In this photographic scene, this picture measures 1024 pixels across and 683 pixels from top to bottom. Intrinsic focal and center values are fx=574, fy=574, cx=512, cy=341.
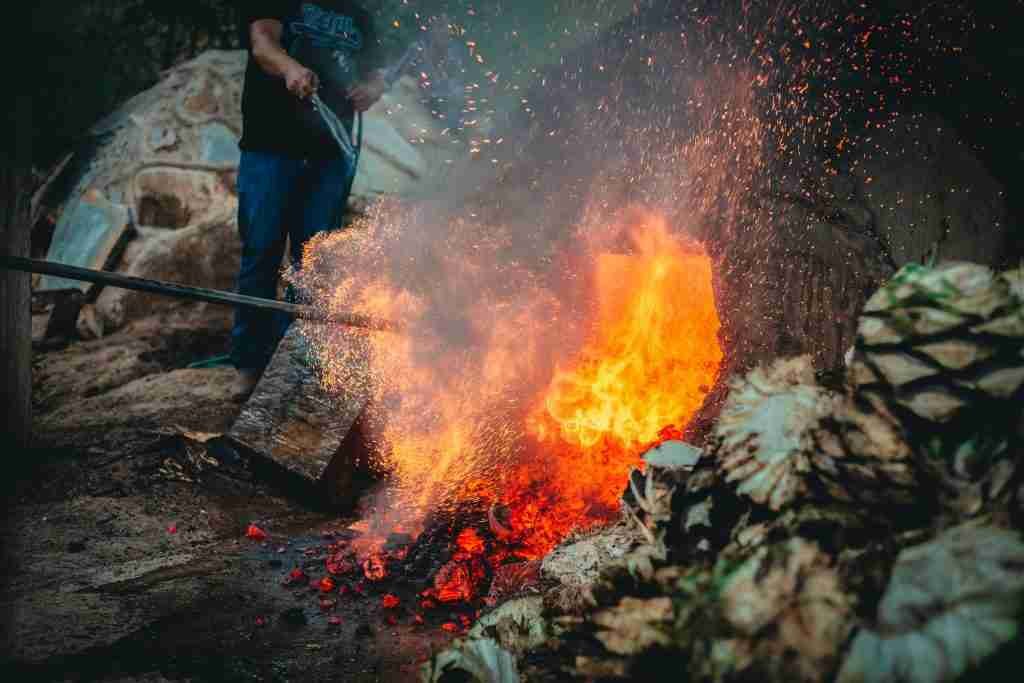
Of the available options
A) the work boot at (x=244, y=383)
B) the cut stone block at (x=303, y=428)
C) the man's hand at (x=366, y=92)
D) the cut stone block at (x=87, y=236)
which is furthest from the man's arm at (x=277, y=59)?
the cut stone block at (x=87, y=236)

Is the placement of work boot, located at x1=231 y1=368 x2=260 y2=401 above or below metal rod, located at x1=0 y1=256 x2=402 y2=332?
below

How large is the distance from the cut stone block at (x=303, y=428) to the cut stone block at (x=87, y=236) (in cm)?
360

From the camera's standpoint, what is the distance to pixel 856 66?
278 cm

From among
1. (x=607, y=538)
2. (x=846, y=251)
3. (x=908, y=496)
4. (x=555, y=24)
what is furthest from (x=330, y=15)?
(x=908, y=496)

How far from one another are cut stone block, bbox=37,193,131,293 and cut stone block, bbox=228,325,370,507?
3600 mm

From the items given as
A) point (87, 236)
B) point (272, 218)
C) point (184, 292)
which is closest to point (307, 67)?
point (272, 218)

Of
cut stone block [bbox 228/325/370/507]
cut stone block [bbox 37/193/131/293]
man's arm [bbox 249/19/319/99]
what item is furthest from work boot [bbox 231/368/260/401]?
cut stone block [bbox 37/193/131/293]

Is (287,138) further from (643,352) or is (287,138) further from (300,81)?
(643,352)

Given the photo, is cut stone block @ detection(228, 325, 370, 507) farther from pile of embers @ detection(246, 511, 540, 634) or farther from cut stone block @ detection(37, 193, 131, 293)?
cut stone block @ detection(37, 193, 131, 293)

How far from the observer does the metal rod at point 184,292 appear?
8.59ft

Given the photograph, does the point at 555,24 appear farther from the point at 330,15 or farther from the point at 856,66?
the point at 856,66

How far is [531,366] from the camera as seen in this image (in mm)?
3041

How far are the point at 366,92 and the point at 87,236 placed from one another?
3.68 meters

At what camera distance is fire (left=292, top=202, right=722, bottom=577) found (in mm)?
2863
